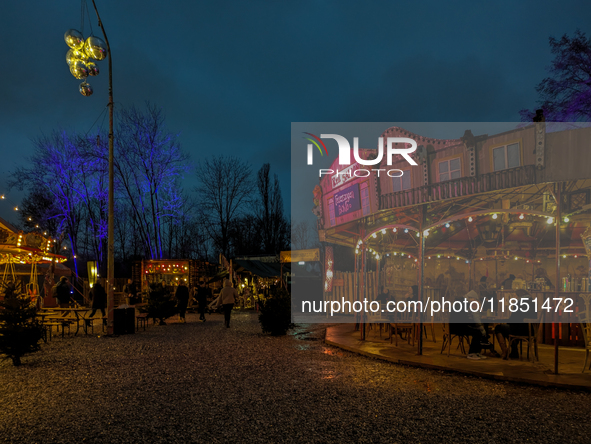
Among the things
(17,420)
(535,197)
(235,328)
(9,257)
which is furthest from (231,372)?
(9,257)

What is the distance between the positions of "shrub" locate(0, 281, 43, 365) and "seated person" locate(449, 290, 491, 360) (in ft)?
27.5

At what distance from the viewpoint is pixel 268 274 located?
938 inches

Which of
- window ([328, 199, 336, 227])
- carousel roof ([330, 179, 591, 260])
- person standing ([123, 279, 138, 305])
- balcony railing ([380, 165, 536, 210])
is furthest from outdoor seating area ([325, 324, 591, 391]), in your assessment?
person standing ([123, 279, 138, 305])

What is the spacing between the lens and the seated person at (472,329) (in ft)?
28.3

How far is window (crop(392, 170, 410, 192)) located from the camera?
517 inches

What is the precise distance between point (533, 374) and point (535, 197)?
27.6ft

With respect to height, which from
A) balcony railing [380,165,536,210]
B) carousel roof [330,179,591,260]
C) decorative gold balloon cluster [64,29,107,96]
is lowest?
carousel roof [330,179,591,260]

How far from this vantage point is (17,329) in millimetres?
8648

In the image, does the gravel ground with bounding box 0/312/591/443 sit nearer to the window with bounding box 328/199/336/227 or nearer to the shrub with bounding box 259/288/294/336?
the shrub with bounding box 259/288/294/336

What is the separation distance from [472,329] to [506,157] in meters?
4.30

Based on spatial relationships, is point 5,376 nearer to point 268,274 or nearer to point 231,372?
point 231,372

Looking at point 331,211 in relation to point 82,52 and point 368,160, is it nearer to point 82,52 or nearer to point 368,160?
point 368,160

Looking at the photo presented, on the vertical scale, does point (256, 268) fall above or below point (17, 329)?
above

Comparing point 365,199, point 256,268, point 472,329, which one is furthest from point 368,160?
point 256,268
